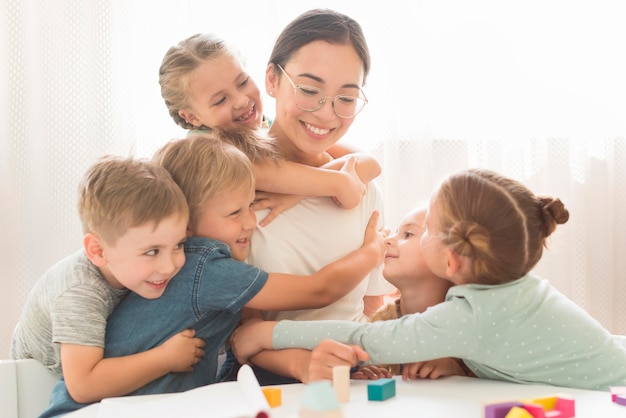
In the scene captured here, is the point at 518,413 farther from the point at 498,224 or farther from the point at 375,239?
the point at 375,239

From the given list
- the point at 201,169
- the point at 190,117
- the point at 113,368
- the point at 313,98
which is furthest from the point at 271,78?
the point at 113,368

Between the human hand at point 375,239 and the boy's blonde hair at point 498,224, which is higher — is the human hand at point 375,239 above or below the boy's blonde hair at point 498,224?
below

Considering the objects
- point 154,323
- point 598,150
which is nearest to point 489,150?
point 598,150

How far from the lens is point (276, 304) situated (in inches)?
54.3

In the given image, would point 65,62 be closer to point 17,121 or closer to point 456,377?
point 17,121

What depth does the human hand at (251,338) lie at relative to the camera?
1345mm

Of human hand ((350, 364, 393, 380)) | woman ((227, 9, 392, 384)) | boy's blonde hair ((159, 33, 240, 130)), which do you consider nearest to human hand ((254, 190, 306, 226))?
woman ((227, 9, 392, 384))

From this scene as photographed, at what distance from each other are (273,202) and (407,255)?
307mm

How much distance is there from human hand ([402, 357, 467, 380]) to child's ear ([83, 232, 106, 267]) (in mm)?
548

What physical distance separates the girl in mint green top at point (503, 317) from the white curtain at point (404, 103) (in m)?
1.30

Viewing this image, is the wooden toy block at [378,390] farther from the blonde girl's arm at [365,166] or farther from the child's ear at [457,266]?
the blonde girl's arm at [365,166]

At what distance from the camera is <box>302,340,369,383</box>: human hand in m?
1.21

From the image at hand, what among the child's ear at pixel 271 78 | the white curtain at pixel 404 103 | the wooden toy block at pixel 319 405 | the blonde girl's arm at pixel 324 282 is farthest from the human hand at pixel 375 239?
the white curtain at pixel 404 103

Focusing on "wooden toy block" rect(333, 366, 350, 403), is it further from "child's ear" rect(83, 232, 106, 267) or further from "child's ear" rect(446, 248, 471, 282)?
"child's ear" rect(83, 232, 106, 267)
